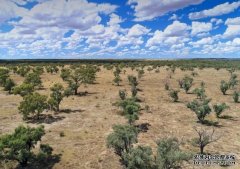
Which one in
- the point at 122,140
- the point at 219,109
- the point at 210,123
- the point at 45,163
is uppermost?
the point at 122,140

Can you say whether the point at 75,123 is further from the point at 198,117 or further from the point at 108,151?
the point at 198,117

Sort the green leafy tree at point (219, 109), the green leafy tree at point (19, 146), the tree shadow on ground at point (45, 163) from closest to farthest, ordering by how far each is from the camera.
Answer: the green leafy tree at point (19, 146) < the tree shadow on ground at point (45, 163) < the green leafy tree at point (219, 109)

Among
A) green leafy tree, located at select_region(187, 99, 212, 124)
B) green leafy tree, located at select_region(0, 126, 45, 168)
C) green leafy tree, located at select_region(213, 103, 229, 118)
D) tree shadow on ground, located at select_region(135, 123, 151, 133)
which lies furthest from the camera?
green leafy tree, located at select_region(213, 103, 229, 118)

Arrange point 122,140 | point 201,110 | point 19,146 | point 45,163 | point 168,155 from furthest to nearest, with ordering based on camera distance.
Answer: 1. point 201,110
2. point 45,163
3. point 122,140
4. point 19,146
5. point 168,155

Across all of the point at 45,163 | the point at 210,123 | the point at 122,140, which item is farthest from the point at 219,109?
the point at 45,163

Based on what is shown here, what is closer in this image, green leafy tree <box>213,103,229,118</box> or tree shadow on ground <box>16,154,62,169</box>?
tree shadow on ground <box>16,154,62,169</box>

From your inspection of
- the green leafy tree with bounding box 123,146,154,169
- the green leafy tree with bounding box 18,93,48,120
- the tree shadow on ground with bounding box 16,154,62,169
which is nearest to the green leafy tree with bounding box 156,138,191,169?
the green leafy tree with bounding box 123,146,154,169

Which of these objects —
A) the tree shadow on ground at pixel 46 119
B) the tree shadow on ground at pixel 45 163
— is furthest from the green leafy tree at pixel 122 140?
the tree shadow on ground at pixel 46 119

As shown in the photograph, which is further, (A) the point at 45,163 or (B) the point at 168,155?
(A) the point at 45,163

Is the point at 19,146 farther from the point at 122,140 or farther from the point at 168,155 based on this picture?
Result: the point at 168,155

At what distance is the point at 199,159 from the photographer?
2517 centimetres

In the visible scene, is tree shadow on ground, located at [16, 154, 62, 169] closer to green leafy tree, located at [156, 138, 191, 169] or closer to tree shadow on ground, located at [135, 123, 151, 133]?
green leafy tree, located at [156, 138, 191, 169]

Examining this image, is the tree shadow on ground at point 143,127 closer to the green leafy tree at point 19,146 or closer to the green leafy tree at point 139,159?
the green leafy tree at point 139,159

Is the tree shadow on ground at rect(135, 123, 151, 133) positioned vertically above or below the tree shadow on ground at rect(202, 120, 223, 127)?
above
